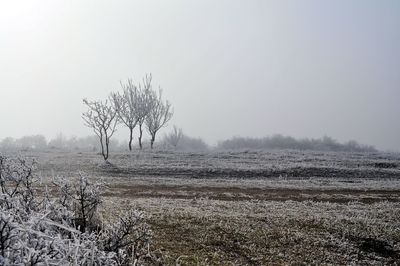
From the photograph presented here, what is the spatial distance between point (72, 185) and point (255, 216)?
7.59 meters

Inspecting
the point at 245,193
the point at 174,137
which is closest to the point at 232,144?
the point at 174,137

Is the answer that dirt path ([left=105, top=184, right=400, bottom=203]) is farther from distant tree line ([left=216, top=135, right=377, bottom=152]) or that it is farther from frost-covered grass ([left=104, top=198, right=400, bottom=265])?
distant tree line ([left=216, top=135, right=377, bottom=152])

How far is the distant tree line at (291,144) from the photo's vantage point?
84775mm

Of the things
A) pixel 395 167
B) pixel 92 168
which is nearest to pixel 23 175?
pixel 92 168

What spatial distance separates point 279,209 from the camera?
17016 millimetres

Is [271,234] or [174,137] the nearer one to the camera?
[271,234]

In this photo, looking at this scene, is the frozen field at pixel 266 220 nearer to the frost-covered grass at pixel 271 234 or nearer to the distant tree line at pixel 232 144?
the frost-covered grass at pixel 271 234

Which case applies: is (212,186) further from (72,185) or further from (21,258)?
(21,258)

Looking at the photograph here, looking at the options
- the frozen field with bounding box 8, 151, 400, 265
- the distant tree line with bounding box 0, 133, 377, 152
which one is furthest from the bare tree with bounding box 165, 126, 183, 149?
the frozen field with bounding box 8, 151, 400, 265

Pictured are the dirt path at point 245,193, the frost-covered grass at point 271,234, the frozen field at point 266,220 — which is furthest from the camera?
the dirt path at point 245,193

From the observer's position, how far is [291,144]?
92.3m

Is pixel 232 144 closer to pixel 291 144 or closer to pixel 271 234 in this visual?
pixel 291 144

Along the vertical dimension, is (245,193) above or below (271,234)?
above

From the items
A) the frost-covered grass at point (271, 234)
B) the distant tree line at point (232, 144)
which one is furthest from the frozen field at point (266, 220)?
the distant tree line at point (232, 144)
